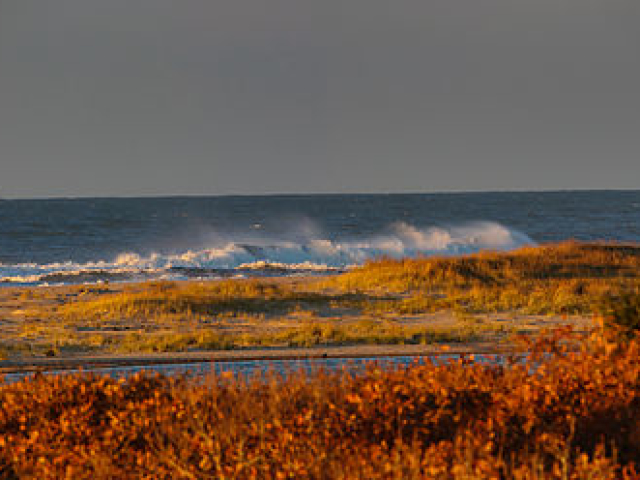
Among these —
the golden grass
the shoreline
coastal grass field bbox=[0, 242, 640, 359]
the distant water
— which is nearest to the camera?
the shoreline

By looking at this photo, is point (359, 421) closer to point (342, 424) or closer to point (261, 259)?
point (342, 424)

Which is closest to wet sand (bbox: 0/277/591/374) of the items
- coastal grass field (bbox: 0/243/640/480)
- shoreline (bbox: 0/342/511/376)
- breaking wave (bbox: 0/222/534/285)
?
shoreline (bbox: 0/342/511/376)

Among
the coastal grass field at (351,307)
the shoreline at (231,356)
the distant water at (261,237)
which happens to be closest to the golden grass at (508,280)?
the coastal grass field at (351,307)

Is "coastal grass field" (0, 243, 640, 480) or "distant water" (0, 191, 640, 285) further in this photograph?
"distant water" (0, 191, 640, 285)

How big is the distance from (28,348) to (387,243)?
4860cm

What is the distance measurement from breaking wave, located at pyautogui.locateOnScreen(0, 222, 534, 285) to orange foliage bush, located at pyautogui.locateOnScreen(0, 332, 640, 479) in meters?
32.7

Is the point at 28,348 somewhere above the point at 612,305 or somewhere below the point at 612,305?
below

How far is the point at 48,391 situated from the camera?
29.8 ft

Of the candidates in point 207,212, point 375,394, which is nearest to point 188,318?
point 375,394

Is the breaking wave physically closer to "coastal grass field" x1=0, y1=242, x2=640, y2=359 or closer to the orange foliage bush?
"coastal grass field" x1=0, y1=242, x2=640, y2=359

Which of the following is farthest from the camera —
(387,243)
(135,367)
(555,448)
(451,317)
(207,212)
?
(207,212)

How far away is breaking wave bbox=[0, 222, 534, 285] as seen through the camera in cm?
4372

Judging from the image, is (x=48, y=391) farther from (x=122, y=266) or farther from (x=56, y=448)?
(x=122, y=266)

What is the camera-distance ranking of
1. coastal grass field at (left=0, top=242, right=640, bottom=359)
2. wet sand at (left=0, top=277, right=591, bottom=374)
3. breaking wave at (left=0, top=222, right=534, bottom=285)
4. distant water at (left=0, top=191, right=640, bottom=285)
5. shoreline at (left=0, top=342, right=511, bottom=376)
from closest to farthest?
shoreline at (left=0, top=342, right=511, bottom=376)
wet sand at (left=0, top=277, right=591, bottom=374)
coastal grass field at (left=0, top=242, right=640, bottom=359)
breaking wave at (left=0, top=222, right=534, bottom=285)
distant water at (left=0, top=191, right=640, bottom=285)
